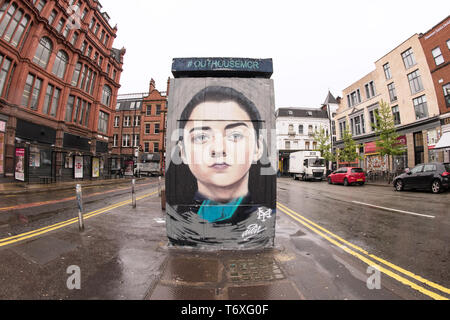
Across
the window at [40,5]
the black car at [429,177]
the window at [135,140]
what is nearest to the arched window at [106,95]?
the window at [40,5]

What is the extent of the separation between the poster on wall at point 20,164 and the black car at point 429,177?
93.4 ft

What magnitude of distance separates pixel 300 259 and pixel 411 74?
30.5 metres

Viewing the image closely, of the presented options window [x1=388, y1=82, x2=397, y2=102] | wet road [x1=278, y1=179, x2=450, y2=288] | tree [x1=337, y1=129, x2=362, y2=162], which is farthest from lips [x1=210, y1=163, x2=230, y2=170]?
window [x1=388, y1=82, x2=397, y2=102]

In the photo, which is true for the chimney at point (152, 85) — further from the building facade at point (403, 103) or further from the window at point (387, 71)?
the window at point (387, 71)

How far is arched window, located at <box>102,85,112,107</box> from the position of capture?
3059 cm

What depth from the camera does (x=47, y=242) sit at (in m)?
4.32

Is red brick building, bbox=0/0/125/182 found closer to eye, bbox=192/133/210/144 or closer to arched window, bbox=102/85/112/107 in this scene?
arched window, bbox=102/85/112/107

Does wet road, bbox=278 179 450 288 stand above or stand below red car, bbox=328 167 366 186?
below

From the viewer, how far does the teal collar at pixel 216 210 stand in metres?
3.93

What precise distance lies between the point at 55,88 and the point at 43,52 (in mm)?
3460

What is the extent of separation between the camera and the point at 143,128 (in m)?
44.1

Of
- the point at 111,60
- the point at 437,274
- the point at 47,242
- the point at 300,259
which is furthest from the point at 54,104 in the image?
the point at 437,274
